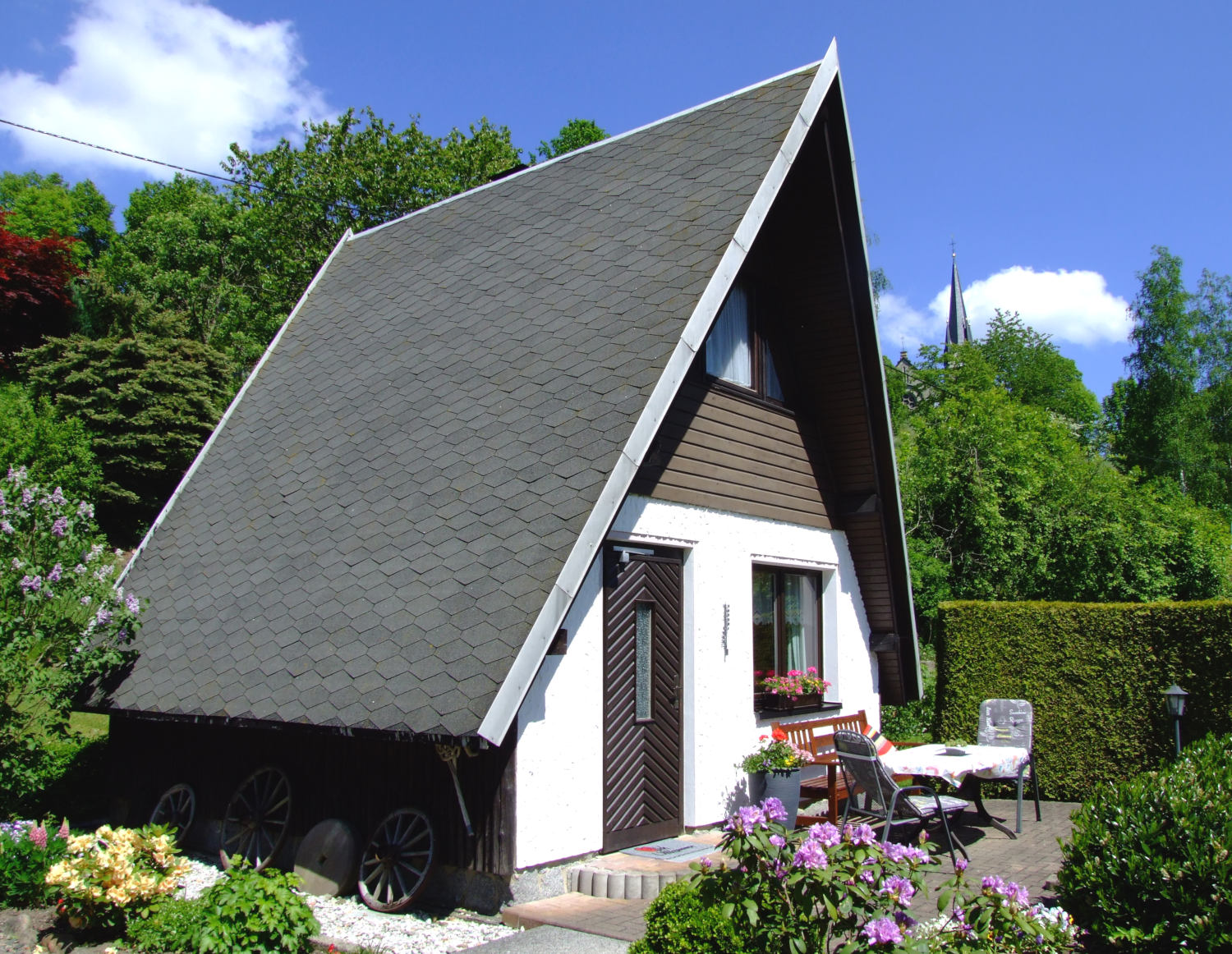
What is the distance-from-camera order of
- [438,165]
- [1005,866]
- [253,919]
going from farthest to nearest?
[438,165], [1005,866], [253,919]

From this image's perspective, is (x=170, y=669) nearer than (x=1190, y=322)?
Yes

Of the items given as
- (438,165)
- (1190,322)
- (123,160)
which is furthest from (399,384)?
(1190,322)

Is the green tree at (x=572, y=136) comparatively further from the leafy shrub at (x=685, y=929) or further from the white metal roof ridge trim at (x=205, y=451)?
the leafy shrub at (x=685, y=929)

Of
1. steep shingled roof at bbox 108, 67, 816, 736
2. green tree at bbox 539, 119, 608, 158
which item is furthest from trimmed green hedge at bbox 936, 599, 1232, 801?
green tree at bbox 539, 119, 608, 158

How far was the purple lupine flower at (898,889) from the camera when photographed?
3.69 meters

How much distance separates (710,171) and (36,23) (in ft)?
20.9

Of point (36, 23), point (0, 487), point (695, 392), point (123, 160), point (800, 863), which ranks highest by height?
point (123, 160)

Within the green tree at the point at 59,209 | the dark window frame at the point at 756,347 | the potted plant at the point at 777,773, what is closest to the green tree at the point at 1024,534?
the dark window frame at the point at 756,347

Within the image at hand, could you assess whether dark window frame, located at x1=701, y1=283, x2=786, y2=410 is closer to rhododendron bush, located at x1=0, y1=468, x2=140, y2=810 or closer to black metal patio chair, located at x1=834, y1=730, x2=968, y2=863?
black metal patio chair, located at x1=834, y1=730, x2=968, y2=863

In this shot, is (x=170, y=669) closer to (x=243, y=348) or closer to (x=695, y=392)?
(x=695, y=392)

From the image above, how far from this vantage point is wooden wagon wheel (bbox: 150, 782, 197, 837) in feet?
26.1

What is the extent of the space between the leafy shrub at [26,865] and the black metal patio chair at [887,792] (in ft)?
18.5

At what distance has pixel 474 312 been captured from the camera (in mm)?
9312

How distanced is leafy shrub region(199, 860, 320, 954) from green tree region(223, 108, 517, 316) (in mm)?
23316
